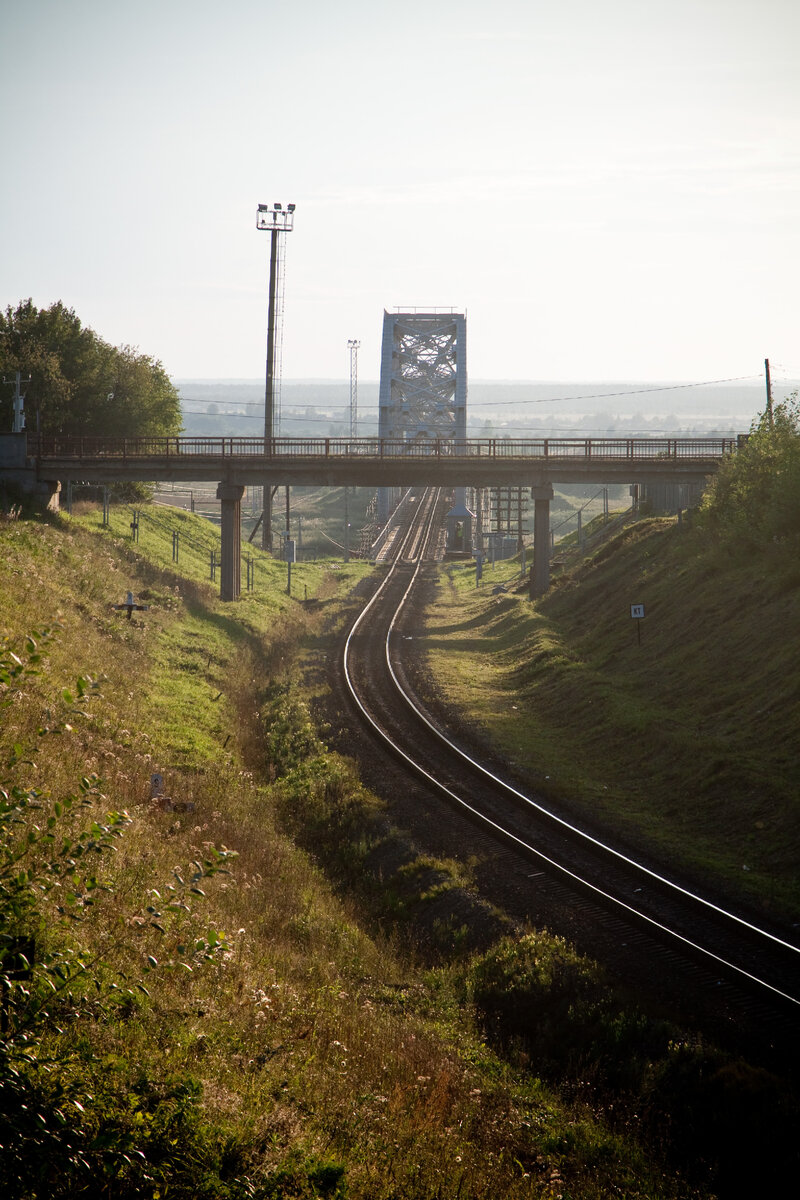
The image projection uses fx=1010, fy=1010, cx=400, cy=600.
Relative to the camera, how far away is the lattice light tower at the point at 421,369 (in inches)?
4405

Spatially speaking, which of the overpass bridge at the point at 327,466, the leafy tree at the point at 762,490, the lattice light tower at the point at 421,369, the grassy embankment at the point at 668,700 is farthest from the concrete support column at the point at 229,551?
the lattice light tower at the point at 421,369

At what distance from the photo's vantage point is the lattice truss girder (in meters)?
113

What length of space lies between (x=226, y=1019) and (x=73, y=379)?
160 ft

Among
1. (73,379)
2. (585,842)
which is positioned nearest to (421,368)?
(73,379)

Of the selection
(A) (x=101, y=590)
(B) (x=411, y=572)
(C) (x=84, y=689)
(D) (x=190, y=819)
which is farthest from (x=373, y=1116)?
(B) (x=411, y=572)

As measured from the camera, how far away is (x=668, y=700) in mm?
27500

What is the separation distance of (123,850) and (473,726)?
49.7 feet

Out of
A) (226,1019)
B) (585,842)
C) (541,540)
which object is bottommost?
(585,842)

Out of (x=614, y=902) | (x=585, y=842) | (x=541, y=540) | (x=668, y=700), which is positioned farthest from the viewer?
(x=541, y=540)

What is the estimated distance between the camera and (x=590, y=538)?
6266 cm

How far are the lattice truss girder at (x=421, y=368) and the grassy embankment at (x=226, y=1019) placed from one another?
95.9m

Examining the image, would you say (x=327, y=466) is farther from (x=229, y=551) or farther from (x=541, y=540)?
(x=541, y=540)

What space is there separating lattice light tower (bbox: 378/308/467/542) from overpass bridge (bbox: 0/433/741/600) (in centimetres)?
6293

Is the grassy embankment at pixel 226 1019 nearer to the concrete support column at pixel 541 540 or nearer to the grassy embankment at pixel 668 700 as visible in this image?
the grassy embankment at pixel 668 700
